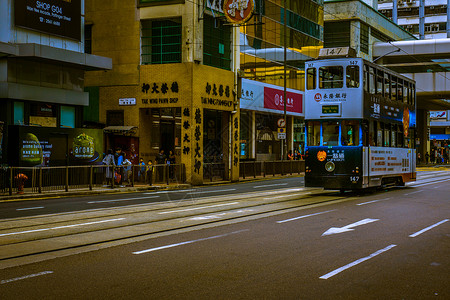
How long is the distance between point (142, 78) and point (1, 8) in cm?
905

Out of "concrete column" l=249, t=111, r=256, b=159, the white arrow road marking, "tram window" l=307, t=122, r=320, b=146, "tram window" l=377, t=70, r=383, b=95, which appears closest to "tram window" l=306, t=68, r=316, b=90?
"tram window" l=307, t=122, r=320, b=146

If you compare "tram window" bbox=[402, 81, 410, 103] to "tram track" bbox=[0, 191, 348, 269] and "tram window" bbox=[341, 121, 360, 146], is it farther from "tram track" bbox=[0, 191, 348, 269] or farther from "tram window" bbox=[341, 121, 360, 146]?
"tram track" bbox=[0, 191, 348, 269]

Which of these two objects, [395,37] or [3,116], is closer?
[3,116]

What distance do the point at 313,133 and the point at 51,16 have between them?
41.0ft

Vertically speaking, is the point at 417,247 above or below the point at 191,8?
below

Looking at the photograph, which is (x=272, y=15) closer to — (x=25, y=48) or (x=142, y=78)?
(x=142, y=78)

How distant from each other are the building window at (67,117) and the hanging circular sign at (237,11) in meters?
9.08

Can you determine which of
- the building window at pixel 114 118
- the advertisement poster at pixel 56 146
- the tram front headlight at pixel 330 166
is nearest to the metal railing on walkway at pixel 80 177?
the advertisement poster at pixel 56 146

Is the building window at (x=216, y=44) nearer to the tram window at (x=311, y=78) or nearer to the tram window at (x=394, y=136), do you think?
the tram window at (x=311, y=78)

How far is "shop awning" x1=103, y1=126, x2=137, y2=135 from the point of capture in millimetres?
28883

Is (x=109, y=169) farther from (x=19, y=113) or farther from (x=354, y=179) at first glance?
(x=354, y=179)

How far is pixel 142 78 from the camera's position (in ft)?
98.6

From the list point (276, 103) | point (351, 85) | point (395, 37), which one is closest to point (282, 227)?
point (351, 85)

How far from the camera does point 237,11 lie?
2838 cm
